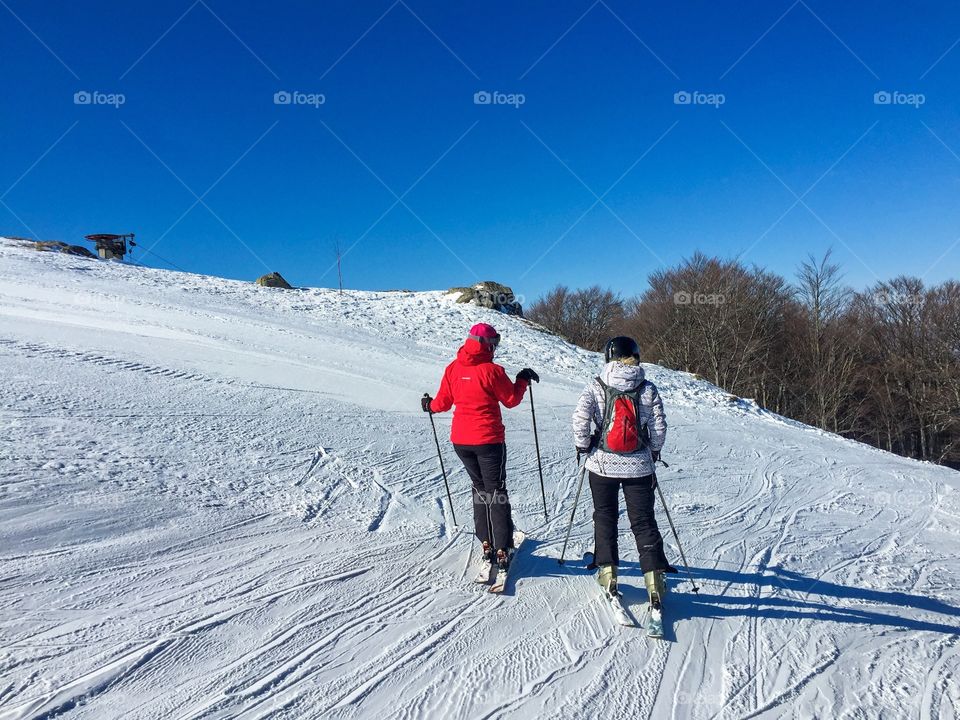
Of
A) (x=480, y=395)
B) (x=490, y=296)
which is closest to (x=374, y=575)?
(x=480, y=395)

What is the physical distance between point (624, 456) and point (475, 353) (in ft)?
4.27

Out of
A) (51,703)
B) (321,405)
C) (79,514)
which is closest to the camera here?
(51,703)

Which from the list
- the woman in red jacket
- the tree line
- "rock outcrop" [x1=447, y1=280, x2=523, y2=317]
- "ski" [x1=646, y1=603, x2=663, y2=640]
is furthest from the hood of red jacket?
the tree line

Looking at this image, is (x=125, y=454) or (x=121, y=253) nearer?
(x=125, y=454)

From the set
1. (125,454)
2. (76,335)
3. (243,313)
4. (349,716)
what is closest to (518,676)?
(349,716)

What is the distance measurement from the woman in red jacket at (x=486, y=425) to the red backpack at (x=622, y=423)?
0.68 meters

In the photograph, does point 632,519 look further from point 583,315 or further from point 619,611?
point 583,315

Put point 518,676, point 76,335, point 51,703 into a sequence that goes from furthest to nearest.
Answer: point 76,335, point 518,676, point 51,703

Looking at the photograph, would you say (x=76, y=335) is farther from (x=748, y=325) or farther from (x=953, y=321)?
(x=953, y=321)

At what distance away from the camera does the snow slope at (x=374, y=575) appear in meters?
3.06

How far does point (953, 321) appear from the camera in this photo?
32.4 m

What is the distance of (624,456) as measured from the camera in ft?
12.6

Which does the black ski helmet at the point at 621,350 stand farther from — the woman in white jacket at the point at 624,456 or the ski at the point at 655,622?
the ski at the point at 655,622

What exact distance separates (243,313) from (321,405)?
36.6 feet
